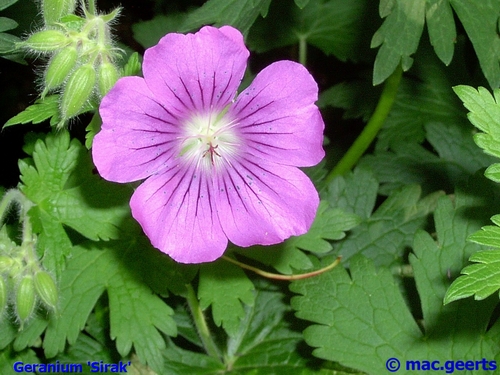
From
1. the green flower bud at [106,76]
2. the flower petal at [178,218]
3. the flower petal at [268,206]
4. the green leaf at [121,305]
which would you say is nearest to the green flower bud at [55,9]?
the green flower bud at [106,76]

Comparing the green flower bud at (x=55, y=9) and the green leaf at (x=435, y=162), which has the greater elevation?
the green flower bud at (x=55, y=9)

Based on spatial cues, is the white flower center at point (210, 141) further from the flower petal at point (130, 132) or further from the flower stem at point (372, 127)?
the flower stem at point (372, 127)

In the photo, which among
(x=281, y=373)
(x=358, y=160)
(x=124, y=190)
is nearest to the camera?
(x=124, y=190)

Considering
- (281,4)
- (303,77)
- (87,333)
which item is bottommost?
(87,333)

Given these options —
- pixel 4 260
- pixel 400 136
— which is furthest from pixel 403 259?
pixel 4 260

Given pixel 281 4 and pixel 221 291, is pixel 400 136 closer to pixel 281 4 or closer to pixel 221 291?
pixel 281 4

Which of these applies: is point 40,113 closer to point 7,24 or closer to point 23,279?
point 7,24
